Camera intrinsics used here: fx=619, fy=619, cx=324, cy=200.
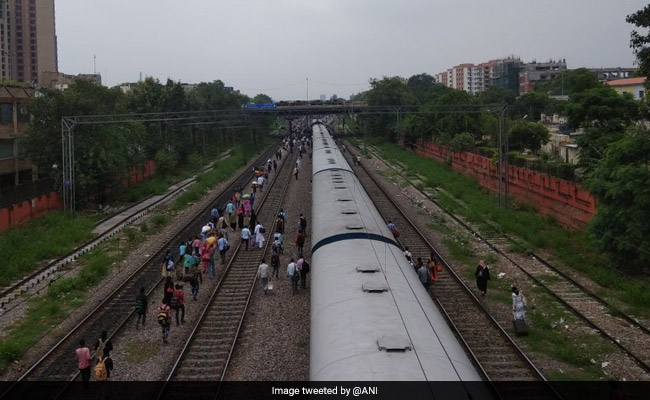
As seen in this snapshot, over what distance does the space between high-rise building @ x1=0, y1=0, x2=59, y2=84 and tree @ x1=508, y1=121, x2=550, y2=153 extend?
339ft

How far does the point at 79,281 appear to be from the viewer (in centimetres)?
1902

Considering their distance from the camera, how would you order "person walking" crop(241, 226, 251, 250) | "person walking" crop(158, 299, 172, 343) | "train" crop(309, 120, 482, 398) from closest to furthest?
"train" crop(309, 120, 482, 398), "person walking" crop(158, 299, 172, 343), "person walking" crop(241, 226, 251, 250)

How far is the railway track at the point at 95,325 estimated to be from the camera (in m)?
12.0

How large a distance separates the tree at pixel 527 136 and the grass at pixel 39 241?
92.1 feet

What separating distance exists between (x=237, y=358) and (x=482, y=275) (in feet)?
23.8

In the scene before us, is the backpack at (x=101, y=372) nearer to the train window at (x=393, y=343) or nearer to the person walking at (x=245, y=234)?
the train window at (x=393, y=343)

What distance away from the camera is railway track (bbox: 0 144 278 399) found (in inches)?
474

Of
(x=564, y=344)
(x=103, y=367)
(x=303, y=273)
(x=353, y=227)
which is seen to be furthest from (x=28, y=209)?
(x=564, y=344)

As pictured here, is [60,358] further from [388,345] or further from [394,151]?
[394,151]

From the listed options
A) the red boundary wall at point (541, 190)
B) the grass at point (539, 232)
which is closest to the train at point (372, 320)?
the grass at point (539, 232)

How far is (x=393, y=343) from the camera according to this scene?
788 centimetres

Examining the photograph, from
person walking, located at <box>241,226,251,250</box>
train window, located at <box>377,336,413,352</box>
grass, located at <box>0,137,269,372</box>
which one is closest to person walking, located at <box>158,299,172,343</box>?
grass, located at <box>0,137,269,372</box>

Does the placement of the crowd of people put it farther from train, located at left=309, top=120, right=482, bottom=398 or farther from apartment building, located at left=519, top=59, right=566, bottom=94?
apartment building, located at left=519, top=59, right=566, bottom=94

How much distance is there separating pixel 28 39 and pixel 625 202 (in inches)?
5104
